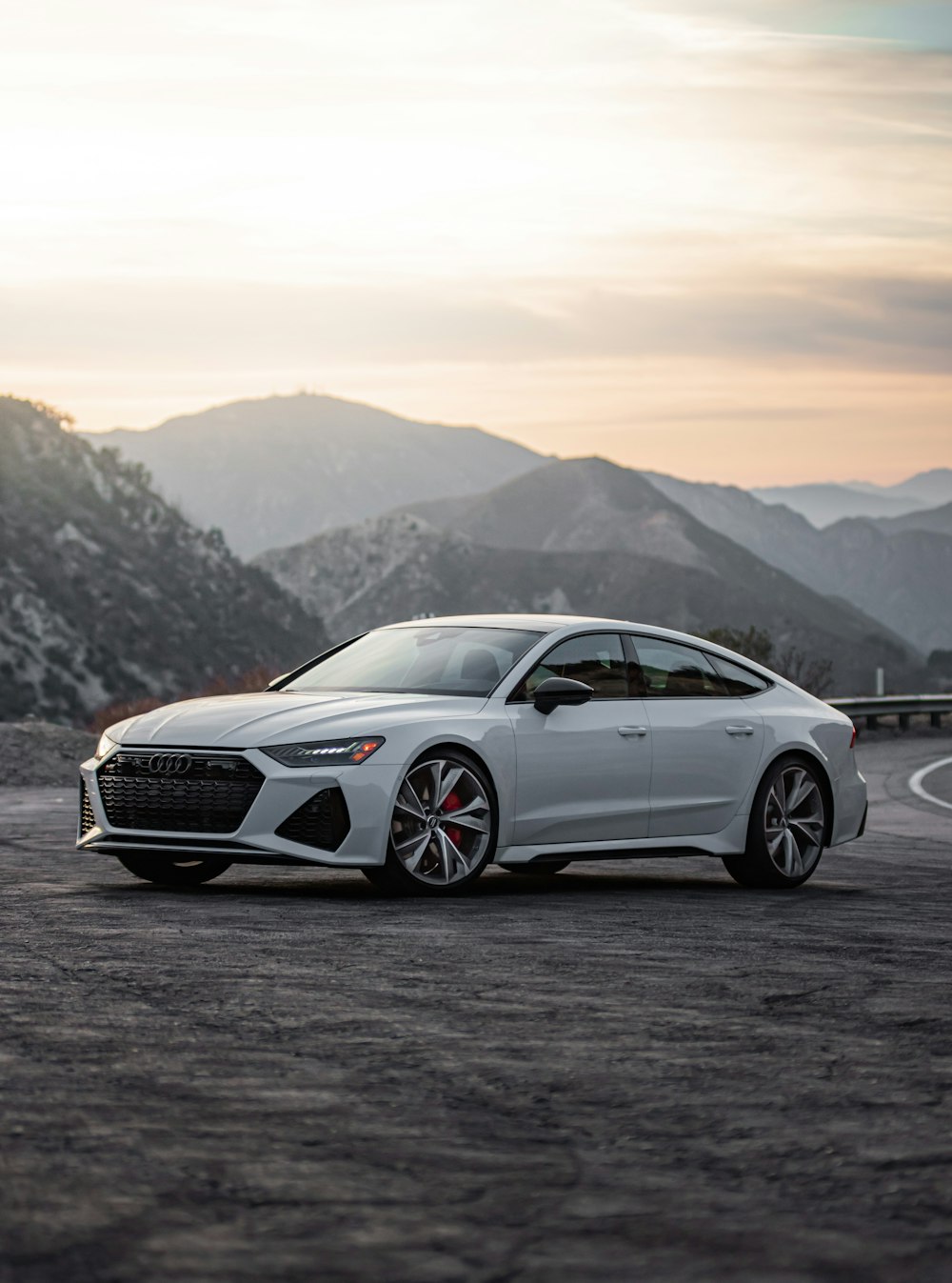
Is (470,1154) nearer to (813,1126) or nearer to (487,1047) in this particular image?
(813,1126)

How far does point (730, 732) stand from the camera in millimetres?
12133

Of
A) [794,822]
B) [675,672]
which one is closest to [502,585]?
[794,822]

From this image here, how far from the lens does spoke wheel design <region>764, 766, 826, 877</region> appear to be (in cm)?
1225

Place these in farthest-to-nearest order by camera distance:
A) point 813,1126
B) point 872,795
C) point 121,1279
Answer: point 872,795
point 813,1126
point 121,1279

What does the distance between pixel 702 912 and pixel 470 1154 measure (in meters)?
5.40

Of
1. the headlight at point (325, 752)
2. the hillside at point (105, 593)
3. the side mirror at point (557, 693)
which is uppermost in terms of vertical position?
the hillside at point (105, 593)

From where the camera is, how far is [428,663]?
11703 mm

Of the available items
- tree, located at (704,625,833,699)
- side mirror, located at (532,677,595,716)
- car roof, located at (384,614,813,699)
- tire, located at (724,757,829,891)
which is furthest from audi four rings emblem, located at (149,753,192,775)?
tree, located at (704,625,833,699)

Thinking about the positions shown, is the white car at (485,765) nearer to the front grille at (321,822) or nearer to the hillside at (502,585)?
the front grille at (321,822)

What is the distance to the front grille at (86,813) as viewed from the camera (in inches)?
440

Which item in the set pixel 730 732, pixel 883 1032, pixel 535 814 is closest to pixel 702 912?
pixel 535 814

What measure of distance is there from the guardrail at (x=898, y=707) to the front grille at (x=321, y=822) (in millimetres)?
25449

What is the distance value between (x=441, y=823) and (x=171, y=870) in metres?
1.88

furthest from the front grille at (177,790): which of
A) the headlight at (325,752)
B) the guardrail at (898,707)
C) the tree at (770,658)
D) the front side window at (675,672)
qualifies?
the tree at (770,658)
